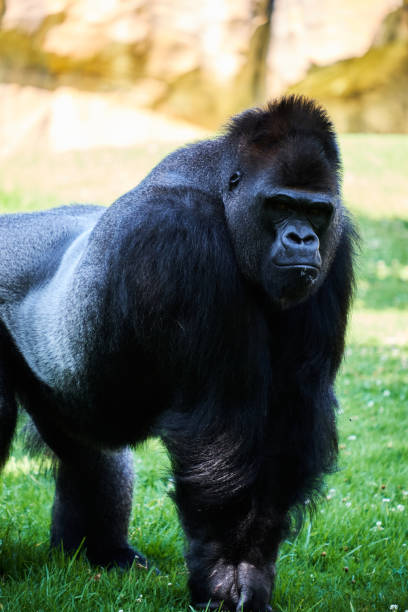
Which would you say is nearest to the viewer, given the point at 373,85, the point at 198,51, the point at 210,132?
the point at 198,51

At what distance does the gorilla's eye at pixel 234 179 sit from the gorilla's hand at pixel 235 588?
1.46 meters

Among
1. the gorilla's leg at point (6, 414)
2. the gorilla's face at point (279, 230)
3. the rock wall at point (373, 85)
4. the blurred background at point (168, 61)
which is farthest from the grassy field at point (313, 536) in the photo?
the rock wall at point (373, 85)

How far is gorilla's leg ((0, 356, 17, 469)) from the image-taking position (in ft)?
10.9

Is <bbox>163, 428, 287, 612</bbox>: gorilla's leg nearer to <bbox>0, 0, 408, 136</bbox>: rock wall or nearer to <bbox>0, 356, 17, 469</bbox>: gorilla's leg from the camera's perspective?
<bbox>0, 356, 17, 469</bbox>: gorilla's leg

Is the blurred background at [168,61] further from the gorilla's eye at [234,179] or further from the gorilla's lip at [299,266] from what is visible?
the gorilla's lip at [299,266]

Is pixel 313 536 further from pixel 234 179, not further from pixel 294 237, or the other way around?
pixel 234 179

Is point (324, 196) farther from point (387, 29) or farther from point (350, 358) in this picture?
point (387, 29)

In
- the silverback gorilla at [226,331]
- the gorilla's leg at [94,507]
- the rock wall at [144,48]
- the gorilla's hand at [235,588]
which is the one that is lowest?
the gorilla's leg at [94,507]

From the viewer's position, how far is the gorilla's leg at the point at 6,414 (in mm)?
3328

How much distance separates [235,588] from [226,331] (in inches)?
39.9

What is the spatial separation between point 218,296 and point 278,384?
46 centimetres

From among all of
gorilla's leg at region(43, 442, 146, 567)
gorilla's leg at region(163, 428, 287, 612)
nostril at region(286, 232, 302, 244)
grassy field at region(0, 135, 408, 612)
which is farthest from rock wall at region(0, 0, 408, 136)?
gorilla's leg at region(163, 428, 287, 612)

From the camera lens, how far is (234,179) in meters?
3.05

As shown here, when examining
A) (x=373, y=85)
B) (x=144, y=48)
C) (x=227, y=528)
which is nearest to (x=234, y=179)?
(x=227, y=528)
